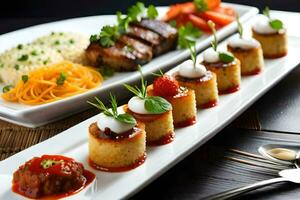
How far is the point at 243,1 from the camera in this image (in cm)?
854

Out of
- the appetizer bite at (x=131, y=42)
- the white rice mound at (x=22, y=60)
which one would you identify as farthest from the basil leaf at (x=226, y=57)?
the white rice mound at (x=22, y=60)

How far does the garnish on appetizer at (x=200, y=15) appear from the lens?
6.55 metres

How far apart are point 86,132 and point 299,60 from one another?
2172 mm

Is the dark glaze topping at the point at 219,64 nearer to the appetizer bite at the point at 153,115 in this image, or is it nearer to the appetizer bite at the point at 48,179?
the appetizer bite at the point at 153,115

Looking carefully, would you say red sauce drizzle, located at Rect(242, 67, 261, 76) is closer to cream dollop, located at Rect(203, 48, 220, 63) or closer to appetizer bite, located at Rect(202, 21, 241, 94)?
appetizer bite, located at Rect(202, 21, 241, 94)

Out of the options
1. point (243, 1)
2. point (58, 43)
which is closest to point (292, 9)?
point (243, 1)

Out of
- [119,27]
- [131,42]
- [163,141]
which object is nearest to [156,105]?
[163,141]

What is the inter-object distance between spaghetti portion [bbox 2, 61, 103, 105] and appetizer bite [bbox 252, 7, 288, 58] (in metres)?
1.44

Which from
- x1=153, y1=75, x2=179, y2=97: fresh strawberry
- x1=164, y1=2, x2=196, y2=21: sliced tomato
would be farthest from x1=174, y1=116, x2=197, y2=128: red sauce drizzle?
x1=164, y1=2, x2=196, y2=21: sliced tomato

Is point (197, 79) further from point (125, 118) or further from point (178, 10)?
point (178, 10)

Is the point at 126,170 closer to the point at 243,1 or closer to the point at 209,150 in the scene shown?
the point at 209,150

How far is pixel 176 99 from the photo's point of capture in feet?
14.3

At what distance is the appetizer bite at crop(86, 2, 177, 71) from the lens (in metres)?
5.65

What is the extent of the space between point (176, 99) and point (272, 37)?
1.61 metres
